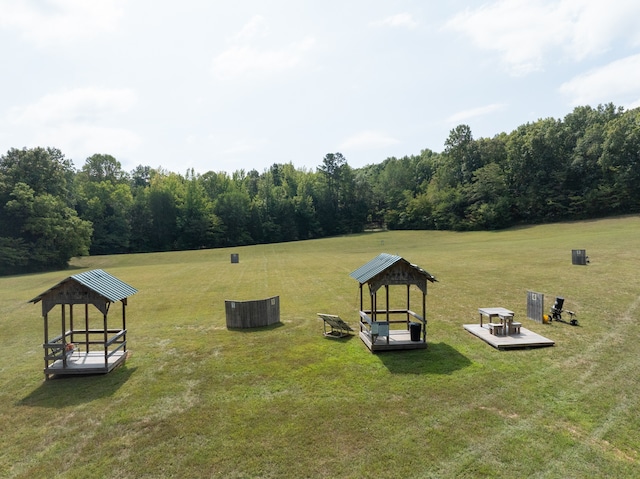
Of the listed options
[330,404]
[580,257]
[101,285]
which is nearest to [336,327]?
[330,404]

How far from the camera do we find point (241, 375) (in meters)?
11.3

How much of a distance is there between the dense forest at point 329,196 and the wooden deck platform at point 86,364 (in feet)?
148

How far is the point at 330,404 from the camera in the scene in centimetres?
930

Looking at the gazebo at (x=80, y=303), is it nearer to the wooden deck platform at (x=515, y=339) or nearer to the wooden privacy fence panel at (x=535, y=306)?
the wooden deck platform at (x=515, y=339)

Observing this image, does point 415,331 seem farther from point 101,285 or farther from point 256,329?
point 101,285

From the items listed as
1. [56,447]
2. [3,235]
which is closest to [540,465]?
[56,447]

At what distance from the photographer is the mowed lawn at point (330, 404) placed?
7.16m

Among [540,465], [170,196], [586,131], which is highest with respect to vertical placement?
[586,131]

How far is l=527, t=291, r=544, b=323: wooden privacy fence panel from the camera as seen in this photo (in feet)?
51.5

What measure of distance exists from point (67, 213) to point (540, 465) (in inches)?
2483

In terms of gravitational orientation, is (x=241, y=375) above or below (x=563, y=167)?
below

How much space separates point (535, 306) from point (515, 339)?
3591mm

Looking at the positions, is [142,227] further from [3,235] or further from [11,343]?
[11,343]

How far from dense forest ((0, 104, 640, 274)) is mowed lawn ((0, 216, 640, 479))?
41167 mm
